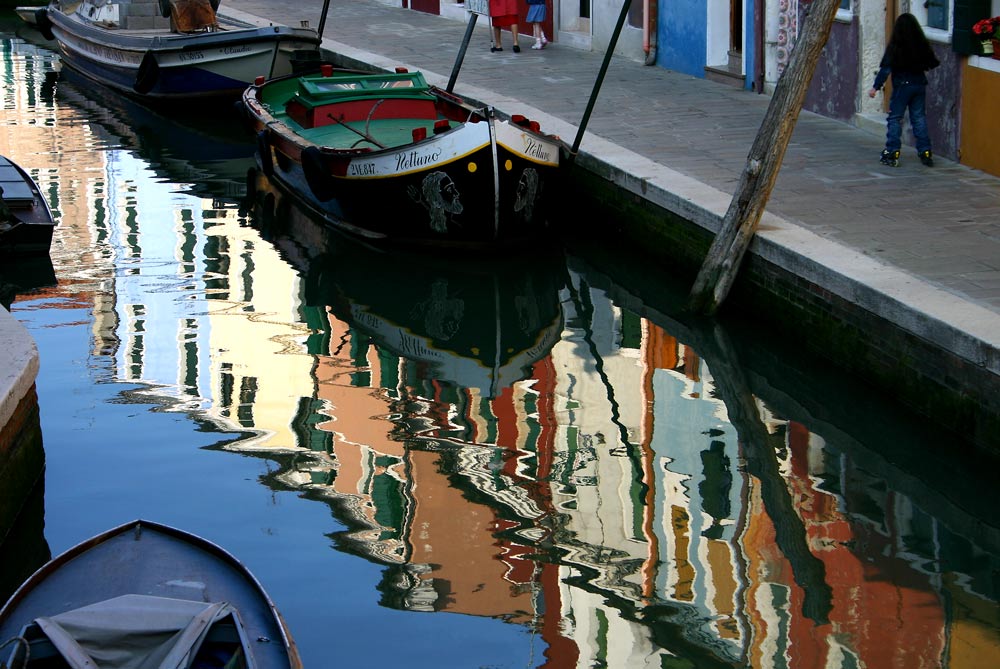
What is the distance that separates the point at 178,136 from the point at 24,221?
5.97m

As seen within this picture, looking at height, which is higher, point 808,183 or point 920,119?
point 920,119

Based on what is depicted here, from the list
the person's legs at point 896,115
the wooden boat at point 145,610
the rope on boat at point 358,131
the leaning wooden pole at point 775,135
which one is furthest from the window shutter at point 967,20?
the wooden boat at point 145,610

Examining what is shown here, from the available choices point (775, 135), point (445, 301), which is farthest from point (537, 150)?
point (775, 135)

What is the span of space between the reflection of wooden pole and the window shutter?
9.36ft

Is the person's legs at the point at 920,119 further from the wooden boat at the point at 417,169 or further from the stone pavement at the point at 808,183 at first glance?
the wooden boat at the point at 417,169

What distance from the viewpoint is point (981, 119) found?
10.1 m

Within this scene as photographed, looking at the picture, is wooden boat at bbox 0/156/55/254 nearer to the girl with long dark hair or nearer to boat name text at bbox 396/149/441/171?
boat name text at bbox 396/149/441/171

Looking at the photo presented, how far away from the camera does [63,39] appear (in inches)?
829

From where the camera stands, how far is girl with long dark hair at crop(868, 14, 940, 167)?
10156 mm

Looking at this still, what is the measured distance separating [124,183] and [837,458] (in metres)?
8.67

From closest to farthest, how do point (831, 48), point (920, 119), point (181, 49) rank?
point (920, 119), point (831, 48), point (181, 49)

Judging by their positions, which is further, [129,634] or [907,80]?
[907,80]

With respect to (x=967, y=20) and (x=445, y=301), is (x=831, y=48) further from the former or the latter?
(x=445, y=301)

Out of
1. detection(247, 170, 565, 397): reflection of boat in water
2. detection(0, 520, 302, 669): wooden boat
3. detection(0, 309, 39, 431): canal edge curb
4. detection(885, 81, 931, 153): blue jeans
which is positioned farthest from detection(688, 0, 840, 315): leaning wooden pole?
detection(0, 520, 302, 669): wooden boat
